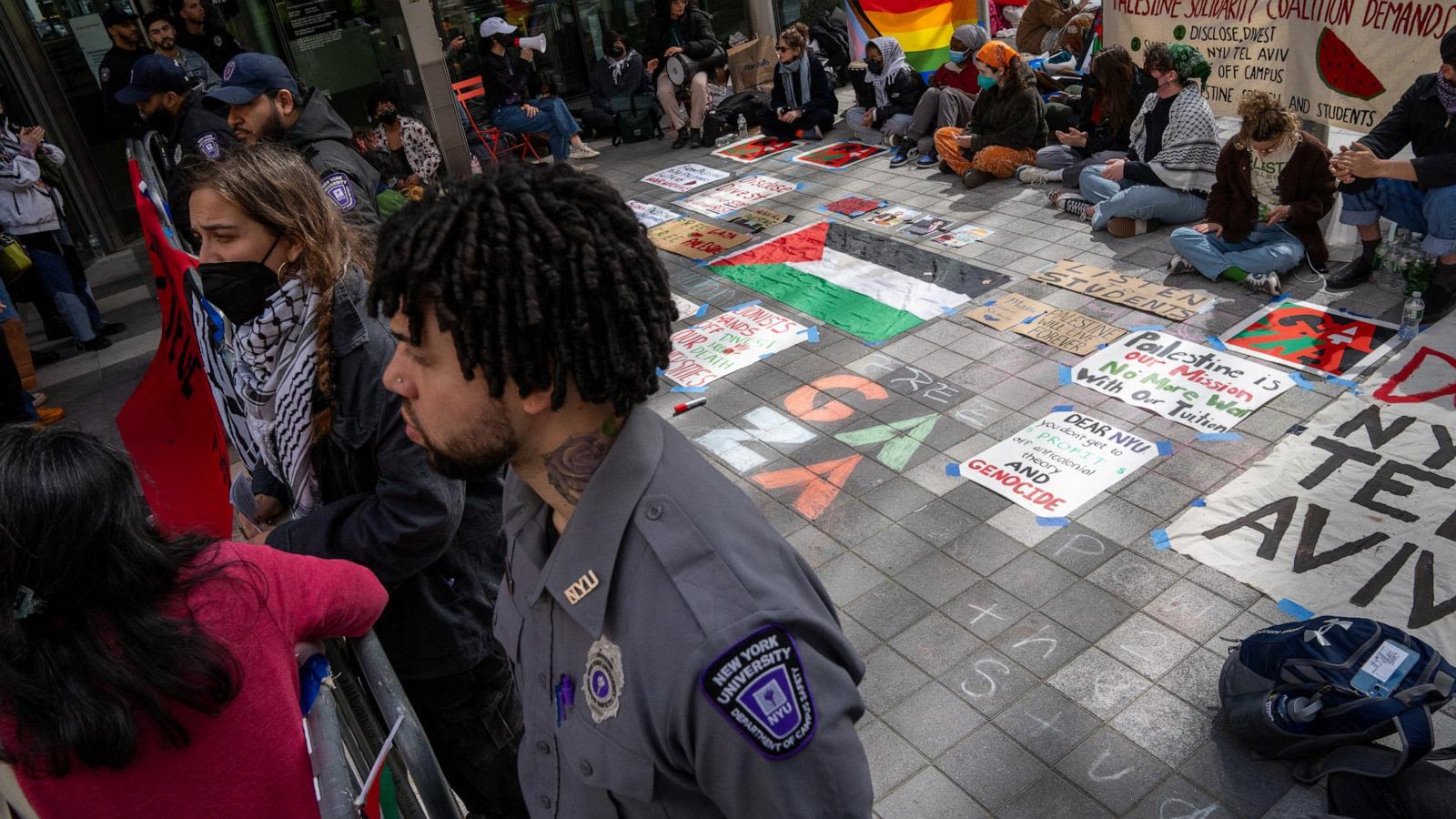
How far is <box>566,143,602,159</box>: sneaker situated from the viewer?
12.0 m

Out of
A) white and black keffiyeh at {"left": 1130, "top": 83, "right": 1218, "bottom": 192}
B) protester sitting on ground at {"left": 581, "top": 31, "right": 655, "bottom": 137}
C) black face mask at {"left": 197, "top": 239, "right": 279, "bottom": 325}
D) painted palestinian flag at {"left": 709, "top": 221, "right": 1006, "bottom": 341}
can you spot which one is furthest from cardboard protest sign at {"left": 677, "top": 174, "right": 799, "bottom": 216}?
black face mask at {"left": 197, "top": 239, "right": 279, "bottom": 325}

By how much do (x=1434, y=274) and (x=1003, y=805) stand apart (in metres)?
4.39

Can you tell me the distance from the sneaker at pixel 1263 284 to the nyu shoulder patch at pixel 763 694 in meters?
5.95

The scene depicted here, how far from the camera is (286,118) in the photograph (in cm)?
456

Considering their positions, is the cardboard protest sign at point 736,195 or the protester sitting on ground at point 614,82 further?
the protester sitting on ground at point 614,82

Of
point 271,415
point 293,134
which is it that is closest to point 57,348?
point 293,134

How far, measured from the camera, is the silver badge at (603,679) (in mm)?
1425

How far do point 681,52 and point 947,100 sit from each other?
3638mm

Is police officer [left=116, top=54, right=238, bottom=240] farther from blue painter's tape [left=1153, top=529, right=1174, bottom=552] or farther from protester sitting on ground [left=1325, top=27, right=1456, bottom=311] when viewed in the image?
protester sitting on ground [left=1325, top=27, right=1456, bottom=311]

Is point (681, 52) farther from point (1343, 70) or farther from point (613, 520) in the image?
point (613, 520)

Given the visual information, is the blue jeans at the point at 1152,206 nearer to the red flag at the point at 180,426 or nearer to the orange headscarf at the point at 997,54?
the orange headscarf at the point at 997,54

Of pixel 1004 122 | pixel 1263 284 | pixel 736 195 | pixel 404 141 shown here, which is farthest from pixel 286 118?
pixel 1004 122

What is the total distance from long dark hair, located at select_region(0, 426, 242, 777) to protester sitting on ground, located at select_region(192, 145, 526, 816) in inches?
21.7

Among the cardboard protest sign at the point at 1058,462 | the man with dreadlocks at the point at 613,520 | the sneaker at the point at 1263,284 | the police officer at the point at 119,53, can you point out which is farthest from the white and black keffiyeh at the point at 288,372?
the police officer at the point at 119,53
